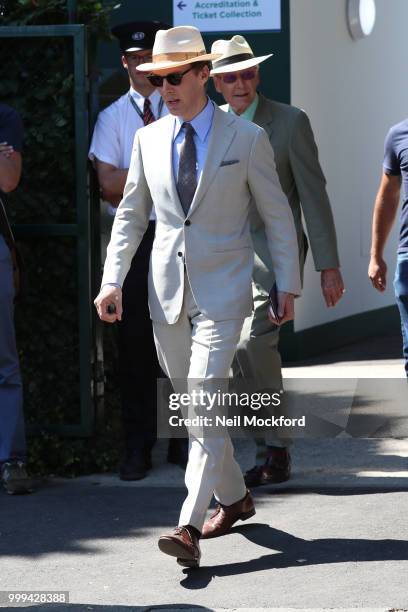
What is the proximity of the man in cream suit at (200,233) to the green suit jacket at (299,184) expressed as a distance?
3.55 feet

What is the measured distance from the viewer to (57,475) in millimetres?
7203

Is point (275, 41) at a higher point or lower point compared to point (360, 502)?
higher

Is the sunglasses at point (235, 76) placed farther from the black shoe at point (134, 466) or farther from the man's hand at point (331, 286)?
the black shoe at point (134, 466)

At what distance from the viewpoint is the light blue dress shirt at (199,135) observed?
224 inches

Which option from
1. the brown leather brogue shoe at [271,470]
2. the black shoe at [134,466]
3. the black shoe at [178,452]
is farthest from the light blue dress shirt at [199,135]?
the black shoe at [178,452]

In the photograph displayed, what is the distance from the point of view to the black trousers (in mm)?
7137

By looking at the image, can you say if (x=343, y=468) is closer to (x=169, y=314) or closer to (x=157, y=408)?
(x=157, y=408)

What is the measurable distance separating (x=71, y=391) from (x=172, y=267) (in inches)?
75.6

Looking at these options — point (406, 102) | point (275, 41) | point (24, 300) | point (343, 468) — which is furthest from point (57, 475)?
point (406, 102)

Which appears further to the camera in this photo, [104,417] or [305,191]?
[104,417]

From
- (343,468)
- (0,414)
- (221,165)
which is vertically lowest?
(343,468)

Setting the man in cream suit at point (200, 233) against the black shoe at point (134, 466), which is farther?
the black shoe at point (134, 466)

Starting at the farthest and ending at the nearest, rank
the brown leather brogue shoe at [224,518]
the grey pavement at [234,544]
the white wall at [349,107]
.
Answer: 1. the white wall at [349,107]
2. the brown leather brogue shoe at [224,518]
3. the grey pavement at [234,544]

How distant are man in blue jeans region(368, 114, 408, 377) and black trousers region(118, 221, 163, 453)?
116 centimetres
